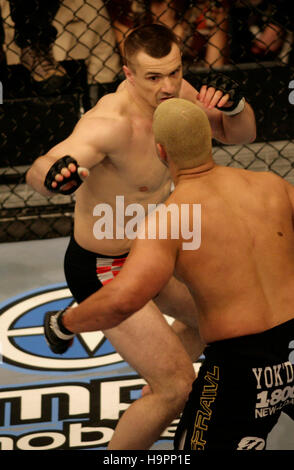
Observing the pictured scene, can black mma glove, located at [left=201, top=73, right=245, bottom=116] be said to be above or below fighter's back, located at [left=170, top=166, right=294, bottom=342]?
above

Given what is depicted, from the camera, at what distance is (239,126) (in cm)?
251

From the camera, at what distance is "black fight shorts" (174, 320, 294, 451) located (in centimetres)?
186

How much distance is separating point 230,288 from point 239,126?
32.9 inches

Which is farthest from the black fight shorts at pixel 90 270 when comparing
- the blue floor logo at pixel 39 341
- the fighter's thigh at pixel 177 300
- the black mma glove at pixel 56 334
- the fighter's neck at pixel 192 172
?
the fighter's neck at pixel 192 172

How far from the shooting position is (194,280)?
1863 millimetres

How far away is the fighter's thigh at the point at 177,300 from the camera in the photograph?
2.46m

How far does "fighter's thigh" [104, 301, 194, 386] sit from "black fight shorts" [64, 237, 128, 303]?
21cm

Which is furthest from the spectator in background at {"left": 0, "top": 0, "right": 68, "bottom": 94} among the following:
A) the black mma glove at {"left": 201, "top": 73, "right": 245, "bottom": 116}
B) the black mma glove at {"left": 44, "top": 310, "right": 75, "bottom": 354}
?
the black mma glove at {"left": 44, "top": 310, "right": 75, "bottom": 354}

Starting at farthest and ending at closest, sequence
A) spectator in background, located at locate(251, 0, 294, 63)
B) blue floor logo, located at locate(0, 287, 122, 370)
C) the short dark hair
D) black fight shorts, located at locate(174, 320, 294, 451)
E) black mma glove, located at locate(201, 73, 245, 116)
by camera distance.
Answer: spectator in background, located at locate(251, 0, 294, 63) → blue floor logo, located at locate(0, 287, 122, 370) → black mma glove, located at locate(201, 73, 245, 116) → the short dark hair → black fight shorts, located at locate(174, 320, 294, 451)

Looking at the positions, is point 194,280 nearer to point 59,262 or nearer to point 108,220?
point 108,220

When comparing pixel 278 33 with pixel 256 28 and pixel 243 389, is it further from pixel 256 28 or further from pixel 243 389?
pixel 243 389

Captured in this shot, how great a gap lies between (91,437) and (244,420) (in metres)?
0.79

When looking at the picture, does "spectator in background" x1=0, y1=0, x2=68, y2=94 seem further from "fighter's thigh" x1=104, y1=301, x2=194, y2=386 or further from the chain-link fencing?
"fighter's thigh" x1=104, y1=301, x2=194, y2=386
